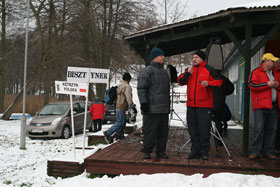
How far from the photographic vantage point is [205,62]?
5.38 meters

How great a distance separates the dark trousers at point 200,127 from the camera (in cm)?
520

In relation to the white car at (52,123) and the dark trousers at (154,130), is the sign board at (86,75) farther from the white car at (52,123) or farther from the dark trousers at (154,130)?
the white car at (52,123)

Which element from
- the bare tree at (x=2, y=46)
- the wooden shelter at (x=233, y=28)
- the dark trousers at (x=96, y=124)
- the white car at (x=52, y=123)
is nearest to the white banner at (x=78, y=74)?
the wooden shelter at (x=233, y=28)

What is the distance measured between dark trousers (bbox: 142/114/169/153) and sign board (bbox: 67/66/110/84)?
1.61m

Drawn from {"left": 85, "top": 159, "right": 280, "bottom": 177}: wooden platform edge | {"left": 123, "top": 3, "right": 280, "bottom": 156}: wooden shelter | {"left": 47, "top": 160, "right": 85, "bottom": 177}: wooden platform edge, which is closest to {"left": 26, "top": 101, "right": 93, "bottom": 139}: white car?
{"left": 123, "top": 3, "right": 280, "bottom": 156}: wooden shelter

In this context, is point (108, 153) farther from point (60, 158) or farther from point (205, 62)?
point (205, 62)

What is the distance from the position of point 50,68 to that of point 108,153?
16743 millimetres

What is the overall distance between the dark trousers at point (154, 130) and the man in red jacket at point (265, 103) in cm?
162

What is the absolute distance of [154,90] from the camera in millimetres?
5227

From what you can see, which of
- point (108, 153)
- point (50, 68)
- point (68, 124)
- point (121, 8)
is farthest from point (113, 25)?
point (108, 153)

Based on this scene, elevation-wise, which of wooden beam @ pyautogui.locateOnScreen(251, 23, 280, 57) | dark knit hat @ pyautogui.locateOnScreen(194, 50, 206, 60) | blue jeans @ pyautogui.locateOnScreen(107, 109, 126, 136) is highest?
wooden beam @ pyautogui.locateOnScreen(251, 23, 280, 57)

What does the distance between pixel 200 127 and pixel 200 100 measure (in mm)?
476

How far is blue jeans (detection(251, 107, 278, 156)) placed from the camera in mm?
5254

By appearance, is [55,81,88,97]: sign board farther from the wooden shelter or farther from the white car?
the white car
